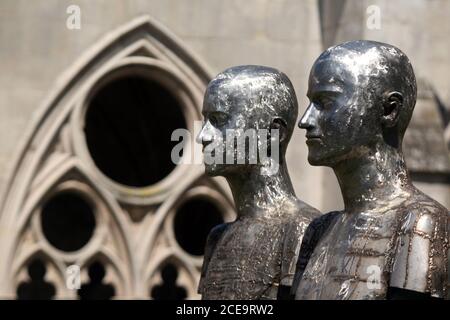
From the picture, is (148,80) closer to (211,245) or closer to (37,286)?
(37,286)

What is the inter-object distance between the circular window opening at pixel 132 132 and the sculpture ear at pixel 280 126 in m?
7.66

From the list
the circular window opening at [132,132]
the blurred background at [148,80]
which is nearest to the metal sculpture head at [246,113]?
the blurred background at [148,80]

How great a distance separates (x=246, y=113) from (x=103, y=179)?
234 inches

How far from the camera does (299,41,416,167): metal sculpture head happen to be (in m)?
6.67

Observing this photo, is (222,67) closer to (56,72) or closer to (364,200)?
(56,72)

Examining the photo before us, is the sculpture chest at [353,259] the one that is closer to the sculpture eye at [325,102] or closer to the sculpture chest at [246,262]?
the sculpture eye at [325,102]

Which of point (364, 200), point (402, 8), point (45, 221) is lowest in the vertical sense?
point (364, 200)

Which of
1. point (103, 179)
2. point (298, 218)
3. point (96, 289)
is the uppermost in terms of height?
point (103, 179)

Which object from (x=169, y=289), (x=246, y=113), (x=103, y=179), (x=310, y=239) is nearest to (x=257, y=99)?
(x=246, y=113)

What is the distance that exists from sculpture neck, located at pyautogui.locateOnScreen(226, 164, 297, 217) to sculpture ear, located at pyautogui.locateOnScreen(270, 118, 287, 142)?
136 millimetres

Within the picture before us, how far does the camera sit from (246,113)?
792 cm
